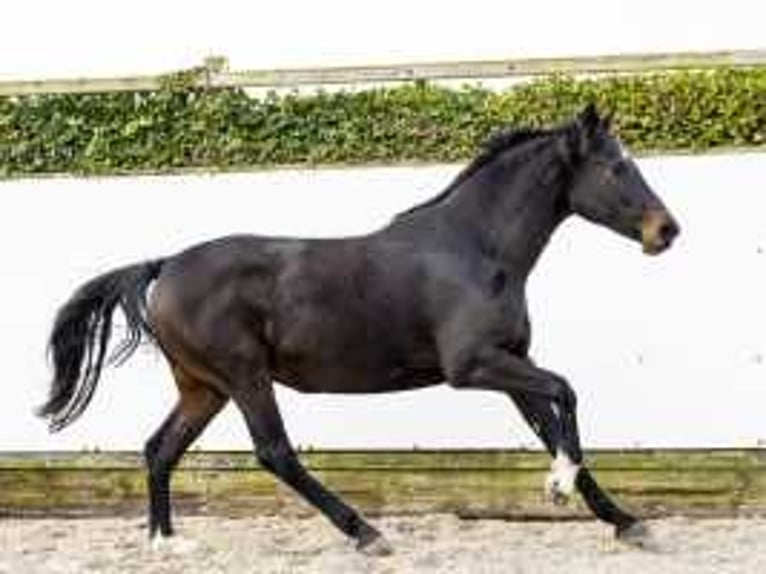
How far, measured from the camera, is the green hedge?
8359 mm

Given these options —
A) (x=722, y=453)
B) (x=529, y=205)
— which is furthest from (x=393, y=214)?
(x=722, y=453)

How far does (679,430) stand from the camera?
8273 mm

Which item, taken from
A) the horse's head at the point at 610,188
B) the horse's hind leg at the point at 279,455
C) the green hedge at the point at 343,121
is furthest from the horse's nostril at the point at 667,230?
the horse's hind leg at the point at 279,455

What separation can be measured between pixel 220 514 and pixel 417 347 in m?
1.61

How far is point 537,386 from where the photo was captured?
7.10 meters

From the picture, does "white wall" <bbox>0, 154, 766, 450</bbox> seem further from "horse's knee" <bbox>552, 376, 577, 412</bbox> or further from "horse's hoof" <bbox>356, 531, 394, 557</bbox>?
"horse's knee" <bbox>552, 376, 577, 412</bbox>

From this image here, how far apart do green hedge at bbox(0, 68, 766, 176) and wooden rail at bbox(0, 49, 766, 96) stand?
0.05 meters

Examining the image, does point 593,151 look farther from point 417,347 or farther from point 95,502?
point 95,502

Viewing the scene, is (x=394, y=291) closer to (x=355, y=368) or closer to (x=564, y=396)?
(x=355, y=368)

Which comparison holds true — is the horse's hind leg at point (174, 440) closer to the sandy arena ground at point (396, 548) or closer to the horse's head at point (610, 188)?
the sandy arena ground at point (396, 548)

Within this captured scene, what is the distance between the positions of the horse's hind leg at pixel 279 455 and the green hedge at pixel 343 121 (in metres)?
1.54

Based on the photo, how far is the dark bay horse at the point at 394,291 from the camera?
7379 millimetres

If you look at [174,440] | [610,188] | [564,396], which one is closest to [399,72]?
[610,188]

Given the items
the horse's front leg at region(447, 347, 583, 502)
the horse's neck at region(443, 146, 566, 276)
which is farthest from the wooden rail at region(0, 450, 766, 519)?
the horse's neck at region(443, 146, 566, 276)
